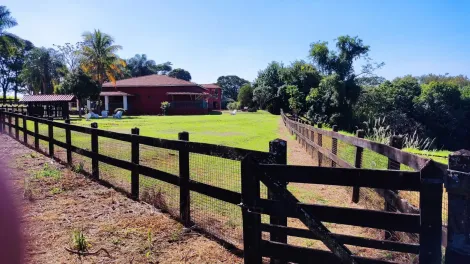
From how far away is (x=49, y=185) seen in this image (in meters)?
6.76

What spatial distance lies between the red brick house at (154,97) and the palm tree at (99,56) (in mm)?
2020

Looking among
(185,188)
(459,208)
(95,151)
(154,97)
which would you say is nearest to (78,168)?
(95,151)

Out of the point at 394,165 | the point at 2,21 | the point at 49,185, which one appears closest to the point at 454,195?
the point at 394,165

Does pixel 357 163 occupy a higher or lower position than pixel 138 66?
lower

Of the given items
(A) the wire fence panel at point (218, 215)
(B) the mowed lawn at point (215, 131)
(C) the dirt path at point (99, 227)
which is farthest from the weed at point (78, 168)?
(B) the mowed lawn at point (215, 131)

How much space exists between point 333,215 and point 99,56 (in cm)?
5245

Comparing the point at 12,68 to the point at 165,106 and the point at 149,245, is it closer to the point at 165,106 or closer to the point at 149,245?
the point at 165,106

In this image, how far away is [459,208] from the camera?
2240 millimetres

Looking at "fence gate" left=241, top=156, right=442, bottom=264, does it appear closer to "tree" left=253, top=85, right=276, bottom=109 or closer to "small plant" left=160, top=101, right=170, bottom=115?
"small plant" left=160, top=101, right=170, bottom=115

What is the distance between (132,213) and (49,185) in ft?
8.58

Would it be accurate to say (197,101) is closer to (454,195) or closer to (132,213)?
(132,213)

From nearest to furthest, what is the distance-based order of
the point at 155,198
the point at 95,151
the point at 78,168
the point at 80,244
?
the point at 80,244
the point at 155,198
the point at 95,151
the point at 78,168

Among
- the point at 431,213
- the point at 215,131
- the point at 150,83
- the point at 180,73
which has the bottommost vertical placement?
the point at 215,131

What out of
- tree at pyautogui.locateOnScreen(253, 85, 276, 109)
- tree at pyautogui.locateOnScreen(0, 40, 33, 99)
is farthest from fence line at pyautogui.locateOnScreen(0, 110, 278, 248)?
tree at pyautogui.locateOnScreen(0, 40, 33, 99)
